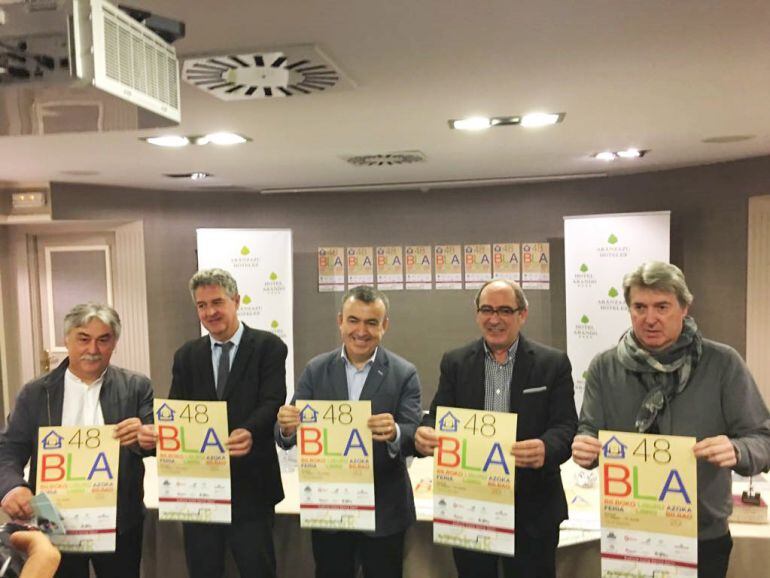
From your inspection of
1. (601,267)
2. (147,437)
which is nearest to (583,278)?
(601,267)

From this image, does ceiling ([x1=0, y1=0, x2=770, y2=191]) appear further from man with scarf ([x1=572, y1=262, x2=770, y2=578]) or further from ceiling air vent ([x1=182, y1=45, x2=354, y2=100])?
man with scarf ([x1=572, y1=262, x2=770, y2=578])

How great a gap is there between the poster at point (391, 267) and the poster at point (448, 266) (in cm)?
33

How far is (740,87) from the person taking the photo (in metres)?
2.11

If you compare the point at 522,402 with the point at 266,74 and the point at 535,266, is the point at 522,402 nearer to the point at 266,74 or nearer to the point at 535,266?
the point at 266,74

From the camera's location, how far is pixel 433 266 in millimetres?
5270

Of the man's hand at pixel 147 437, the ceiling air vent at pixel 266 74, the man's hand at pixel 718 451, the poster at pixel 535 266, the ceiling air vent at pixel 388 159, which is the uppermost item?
the ceiling air vent at pixel 388 159

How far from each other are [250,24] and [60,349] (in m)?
4.08

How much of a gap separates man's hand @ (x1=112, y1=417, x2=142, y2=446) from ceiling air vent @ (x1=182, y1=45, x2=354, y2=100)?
1.13m

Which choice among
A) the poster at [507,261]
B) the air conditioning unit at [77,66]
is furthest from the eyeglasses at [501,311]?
the poster at [507,261]

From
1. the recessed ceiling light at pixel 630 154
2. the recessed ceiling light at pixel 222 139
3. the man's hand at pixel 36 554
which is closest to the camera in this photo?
the man's hand at pixel 36 554

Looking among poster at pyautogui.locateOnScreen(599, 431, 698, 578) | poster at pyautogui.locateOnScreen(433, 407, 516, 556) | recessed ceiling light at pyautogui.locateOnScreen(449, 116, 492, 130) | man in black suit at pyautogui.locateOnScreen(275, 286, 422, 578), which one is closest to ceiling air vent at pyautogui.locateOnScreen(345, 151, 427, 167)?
recessed ceiling light at pyautogui.locateOnScreen(449, 116, 492, 130)

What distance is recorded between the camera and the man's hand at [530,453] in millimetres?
1795

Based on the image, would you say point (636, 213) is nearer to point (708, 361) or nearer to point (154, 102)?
point (708, 361)

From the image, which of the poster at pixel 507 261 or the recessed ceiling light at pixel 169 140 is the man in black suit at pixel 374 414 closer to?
the recessed ceiling light at pixel 169 140
